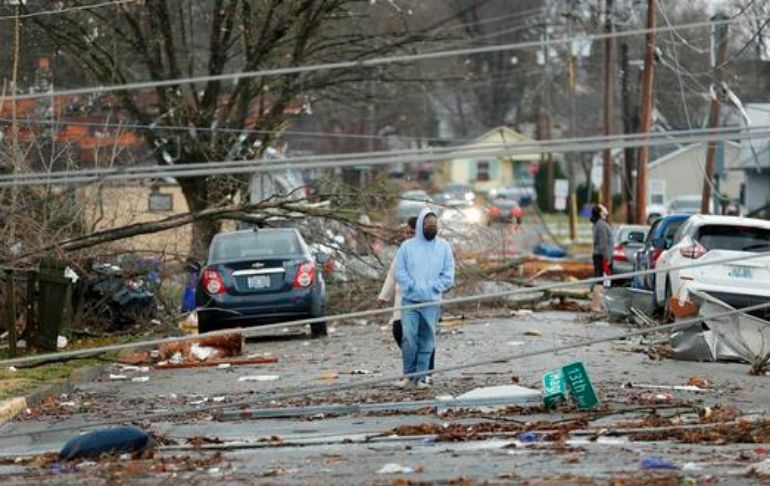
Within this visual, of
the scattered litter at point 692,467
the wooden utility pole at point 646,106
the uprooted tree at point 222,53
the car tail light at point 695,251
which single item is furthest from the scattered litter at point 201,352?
the wooden utility pole at point 646,106

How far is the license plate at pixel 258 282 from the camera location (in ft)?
75.0

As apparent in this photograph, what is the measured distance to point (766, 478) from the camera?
9.21m

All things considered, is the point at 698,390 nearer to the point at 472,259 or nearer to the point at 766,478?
the point at 766,478

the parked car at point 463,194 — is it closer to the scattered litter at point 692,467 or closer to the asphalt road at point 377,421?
the asphalt road at point 377,421

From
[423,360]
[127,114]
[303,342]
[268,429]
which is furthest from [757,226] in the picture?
[127,114]

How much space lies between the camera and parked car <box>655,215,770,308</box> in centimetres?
2062

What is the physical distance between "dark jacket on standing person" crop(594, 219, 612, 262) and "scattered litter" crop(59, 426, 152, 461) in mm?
19770

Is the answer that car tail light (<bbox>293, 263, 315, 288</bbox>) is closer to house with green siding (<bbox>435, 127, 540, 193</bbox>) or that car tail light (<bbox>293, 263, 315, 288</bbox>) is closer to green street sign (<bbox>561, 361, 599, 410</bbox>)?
green street sign (<bbox>561, 361, 599, 410</bbox>)

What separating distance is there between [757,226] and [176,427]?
11.1 m

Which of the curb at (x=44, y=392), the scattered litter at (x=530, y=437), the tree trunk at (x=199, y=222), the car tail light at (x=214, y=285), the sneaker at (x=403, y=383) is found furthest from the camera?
the tree trunk at (x=199, y=222)

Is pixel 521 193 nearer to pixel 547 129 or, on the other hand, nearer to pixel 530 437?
pixel 547 129

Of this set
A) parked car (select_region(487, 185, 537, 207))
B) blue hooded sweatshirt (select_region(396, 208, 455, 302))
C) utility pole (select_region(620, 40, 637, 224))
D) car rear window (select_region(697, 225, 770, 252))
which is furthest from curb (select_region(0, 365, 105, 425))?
parked car (select_region(487, 185, 537, 207))

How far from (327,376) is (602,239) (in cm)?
1404

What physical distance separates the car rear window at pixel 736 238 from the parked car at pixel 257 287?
17.8ft
